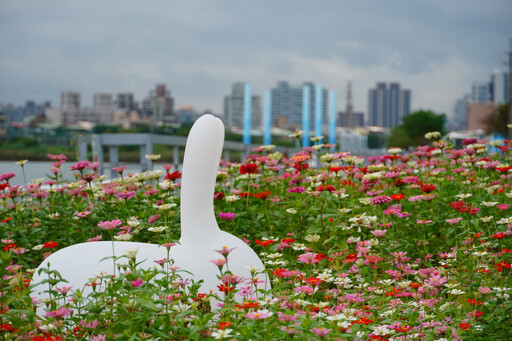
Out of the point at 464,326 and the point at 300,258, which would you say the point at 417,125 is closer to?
the point at 300,258

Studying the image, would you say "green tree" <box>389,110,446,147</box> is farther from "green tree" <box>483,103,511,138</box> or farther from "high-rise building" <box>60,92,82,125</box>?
"high-rise building" <box>60,92,82,125</box>

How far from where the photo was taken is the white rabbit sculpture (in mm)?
2070

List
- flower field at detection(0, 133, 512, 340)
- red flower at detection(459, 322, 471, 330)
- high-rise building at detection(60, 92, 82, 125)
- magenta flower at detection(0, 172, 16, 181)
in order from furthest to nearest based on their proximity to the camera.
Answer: high-rise building at detection(60, 92, 82, 125) → magenta flower at detection(0, 172, 16, 181) → red flower at detection(459, 322, 471, 330) → flower field at detection(0, 133, 512, 340)

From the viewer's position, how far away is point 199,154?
2234mm

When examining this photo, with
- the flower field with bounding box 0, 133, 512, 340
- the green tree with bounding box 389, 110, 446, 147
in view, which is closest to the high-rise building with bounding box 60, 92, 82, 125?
the green tree with bounding box 389, 110, 446, 147

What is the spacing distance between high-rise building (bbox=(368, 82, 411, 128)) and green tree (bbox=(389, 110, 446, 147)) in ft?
368

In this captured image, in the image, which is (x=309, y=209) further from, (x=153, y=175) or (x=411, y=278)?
(x=153, y=175)

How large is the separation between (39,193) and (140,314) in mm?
1864

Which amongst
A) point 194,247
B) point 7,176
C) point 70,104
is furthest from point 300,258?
point 70,104

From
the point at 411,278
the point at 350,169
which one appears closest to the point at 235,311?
the point at 411,278

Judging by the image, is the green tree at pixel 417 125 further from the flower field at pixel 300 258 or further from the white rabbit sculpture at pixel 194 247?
the white rabbit sculpture at pixel 194 247

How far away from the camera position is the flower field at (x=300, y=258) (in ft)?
5.00

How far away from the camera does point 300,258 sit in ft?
6.24

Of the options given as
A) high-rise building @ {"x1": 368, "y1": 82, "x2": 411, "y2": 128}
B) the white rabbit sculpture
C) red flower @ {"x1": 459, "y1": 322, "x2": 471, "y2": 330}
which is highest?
high-rise building @ {"x1": 368, "y1": 82, "x2": 411, "y2": 128}
